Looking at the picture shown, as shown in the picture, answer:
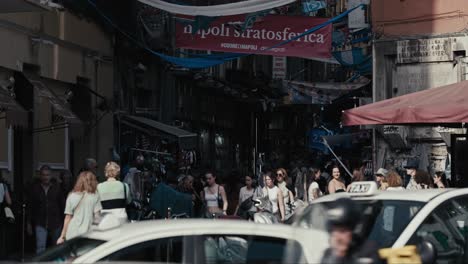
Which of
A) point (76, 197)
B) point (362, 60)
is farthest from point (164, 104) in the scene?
point (76, 197)

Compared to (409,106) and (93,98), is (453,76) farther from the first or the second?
(93,98)

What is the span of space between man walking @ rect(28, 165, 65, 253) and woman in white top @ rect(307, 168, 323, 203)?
423 centimetres

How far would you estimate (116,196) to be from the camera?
504 inches

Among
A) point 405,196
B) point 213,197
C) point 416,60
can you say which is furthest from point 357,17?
point 405,196

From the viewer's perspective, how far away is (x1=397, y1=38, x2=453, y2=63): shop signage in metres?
19.5

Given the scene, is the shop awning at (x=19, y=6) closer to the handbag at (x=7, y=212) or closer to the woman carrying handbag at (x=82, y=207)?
the handbag at (x=7, y=212)

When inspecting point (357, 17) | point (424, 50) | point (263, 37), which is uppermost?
point (357, 17)

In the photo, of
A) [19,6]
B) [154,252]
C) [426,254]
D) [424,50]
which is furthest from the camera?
[424,50]

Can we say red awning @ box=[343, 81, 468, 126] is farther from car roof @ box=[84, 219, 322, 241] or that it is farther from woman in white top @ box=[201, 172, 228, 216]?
car roof @ box=[84, 219, 322, 241]

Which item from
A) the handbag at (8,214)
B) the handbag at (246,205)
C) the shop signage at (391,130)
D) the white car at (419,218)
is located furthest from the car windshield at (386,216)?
the shop signage at (391,130)

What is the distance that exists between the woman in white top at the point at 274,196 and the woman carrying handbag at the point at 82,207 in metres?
4.72

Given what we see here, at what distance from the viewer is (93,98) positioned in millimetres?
22141

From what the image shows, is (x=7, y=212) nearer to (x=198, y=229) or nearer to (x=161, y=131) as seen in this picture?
(x=161, y=131)

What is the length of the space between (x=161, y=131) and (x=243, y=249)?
628 inches
